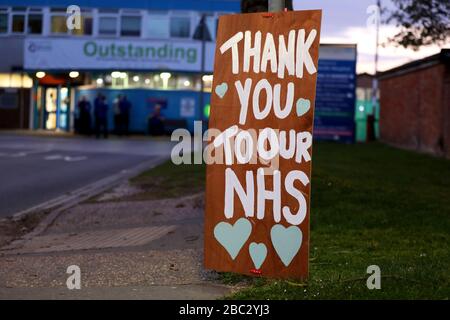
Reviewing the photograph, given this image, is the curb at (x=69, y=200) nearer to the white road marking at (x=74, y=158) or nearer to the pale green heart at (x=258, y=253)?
the white road marking at (x=74, y=158)

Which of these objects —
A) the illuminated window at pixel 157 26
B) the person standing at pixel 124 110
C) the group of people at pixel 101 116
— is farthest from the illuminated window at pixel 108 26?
the person standing at pixel 124 110

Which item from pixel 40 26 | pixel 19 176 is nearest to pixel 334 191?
pixel 19 176

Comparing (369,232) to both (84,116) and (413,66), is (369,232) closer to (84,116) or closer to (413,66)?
(413,66)

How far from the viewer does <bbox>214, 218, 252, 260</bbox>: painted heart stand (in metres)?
6.06

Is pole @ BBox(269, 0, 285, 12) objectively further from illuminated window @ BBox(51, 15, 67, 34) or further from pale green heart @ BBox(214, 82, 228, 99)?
illuminated window @ BBox(51, 15, 67, 34)

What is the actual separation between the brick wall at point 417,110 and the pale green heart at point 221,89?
1709 centimetres

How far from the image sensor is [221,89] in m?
6.15

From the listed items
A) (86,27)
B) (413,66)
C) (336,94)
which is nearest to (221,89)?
(413,66)

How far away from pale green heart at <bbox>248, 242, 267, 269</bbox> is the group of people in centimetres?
2690

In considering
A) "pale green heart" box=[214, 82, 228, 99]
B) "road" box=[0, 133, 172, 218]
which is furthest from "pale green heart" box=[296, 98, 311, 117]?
"road" box=[0, 133, 172, 218]

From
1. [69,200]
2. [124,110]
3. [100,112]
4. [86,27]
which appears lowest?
[69,200]

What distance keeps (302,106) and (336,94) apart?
889 inches

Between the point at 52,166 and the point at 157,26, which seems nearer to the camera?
the point at 52,166

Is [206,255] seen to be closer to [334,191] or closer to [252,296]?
[252,296]
